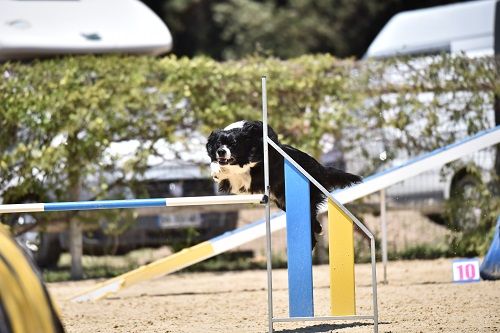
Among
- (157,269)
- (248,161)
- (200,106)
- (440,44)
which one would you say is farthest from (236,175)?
(440,44)

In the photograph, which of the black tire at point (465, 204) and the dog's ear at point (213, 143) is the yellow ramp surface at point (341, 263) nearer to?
the dog's ear at point (213, 143)

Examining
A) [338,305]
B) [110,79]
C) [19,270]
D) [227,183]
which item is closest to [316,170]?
[227,183]

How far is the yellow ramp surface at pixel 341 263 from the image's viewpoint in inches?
183

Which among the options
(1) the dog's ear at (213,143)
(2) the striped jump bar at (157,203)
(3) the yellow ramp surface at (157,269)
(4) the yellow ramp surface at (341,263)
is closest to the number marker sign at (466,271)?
(3) the yellow ramp surface at (157,269)

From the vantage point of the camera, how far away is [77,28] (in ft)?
32.9

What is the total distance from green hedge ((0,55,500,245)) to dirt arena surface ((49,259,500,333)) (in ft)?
4.06

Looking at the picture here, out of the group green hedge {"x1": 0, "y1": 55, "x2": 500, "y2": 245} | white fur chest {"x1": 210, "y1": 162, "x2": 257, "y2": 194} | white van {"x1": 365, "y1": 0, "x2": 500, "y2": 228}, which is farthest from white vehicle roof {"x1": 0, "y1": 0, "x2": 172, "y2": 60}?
white fur chest {"x1": 210, "y1": 162, "x2": 257, "y2": 194}

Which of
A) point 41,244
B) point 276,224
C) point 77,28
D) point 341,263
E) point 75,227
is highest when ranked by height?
point 77,28

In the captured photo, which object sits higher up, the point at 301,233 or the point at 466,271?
the point at 301,233

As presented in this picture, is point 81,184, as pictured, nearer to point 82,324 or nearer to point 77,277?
point 77,277

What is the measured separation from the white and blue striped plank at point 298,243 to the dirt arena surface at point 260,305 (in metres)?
0.33

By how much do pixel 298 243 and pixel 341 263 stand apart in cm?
25

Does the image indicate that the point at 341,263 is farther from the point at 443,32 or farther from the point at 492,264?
the point at 443,32

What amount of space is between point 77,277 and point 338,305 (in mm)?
5091
